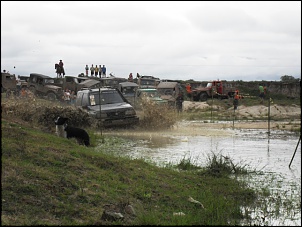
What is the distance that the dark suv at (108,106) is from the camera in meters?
22.0

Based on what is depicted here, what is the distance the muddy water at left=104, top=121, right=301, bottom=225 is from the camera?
9898mm

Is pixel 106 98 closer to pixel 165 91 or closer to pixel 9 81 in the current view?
pixel 165 91

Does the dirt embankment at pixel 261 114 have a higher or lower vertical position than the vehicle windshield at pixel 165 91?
lower

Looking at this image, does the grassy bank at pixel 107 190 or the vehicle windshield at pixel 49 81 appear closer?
the grassy bank at pixel 107 190

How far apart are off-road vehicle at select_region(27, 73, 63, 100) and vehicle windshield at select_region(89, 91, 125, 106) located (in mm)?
17340

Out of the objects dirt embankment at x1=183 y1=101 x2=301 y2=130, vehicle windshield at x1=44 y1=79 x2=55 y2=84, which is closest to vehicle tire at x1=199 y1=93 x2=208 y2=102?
dirt embankment at x1=183 y1=101 x2=301 y2=130

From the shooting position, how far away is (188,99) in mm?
47312

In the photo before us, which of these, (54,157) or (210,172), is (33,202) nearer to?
(54,157)

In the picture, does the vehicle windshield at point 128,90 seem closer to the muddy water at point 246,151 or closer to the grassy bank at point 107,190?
the muddy water at point 246,151

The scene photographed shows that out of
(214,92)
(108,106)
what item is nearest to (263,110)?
(214,92)

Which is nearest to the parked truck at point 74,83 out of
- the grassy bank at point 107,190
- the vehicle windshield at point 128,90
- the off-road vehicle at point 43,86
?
the off-road vehicle at point 43,86

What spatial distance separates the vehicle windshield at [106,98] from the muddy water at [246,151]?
4.73 ft

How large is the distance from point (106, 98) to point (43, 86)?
19.4 m

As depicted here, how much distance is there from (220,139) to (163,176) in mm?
10729
